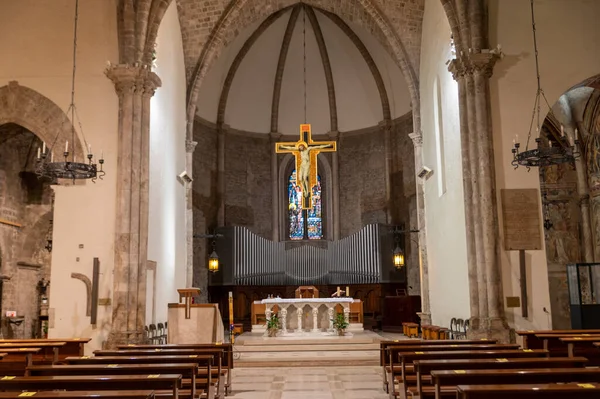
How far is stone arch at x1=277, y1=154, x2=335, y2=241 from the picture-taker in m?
26.5

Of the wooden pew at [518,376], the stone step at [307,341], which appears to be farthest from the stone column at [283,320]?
the wooden pew at [518,376]

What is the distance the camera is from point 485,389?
15.8ft

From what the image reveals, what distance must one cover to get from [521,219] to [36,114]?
37.0 feet

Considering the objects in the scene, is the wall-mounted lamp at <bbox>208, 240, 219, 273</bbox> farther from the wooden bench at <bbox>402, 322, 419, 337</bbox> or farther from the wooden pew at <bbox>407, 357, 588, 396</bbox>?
the wooden pew at <bbox>407, 357, 588, 396</bbox>

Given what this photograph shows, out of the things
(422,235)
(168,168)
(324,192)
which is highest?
(324,192)

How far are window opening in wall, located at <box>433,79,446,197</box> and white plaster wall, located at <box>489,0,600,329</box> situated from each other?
117 inches

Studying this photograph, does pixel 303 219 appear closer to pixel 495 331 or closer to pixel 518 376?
pixel 495 331

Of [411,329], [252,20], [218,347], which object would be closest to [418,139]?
[411,329]

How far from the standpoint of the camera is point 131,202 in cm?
1405

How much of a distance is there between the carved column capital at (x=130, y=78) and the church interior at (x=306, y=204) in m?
0.05

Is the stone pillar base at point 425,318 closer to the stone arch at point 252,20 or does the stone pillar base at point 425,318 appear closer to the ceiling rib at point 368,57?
the stone arch at point 252,20

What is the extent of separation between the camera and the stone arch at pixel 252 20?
19.8 m

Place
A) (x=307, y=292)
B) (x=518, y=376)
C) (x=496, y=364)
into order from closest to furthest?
(x=518, y=376) → (x=496, y=364) → (x=307, y=292)

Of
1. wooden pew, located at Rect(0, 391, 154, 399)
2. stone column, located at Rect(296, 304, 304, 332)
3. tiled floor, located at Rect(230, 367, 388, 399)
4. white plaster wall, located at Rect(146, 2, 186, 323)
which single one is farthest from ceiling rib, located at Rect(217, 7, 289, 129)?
wooden pew, located at Rect(0, 391, 154, 399)
